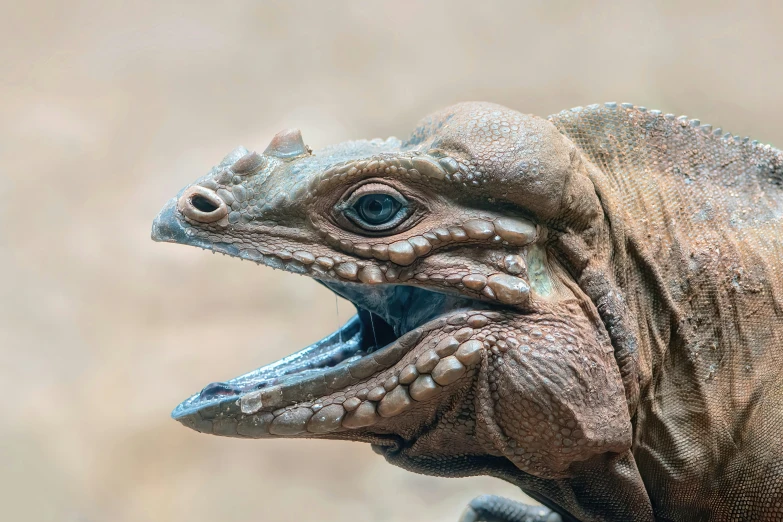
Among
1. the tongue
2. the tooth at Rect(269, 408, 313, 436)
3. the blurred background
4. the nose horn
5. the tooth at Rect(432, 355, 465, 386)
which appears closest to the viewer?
the tooth at Rect(432, 355, 465, 386)

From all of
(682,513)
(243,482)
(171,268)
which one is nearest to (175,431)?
(243,482)

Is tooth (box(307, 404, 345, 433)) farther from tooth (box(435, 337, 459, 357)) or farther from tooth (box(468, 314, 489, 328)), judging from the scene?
tooth (box(468, 314, 489, 328))

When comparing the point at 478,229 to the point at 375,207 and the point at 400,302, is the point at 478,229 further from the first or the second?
the point at 400,302

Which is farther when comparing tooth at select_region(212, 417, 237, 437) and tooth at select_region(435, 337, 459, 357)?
tooth at select_region(212, 417, 237, 437)

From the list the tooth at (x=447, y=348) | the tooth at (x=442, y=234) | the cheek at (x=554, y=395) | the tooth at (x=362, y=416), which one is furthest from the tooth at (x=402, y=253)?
the tooth at (x=362, y=416)

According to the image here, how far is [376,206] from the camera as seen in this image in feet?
8.91

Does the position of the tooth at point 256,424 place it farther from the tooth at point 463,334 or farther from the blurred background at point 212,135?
the blurred background at point 212,135

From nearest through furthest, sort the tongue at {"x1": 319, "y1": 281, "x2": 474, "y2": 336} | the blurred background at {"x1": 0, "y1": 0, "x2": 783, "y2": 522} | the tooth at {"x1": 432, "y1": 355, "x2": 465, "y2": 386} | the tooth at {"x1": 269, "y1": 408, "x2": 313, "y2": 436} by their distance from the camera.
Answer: the tooth at {"x1": 432, "y1": 355, "x2": 465, "y2": 386}
the tooth at {"x1": 269, "y1": 408, "x2": 313, "y2": 436}
the tongue at {"x1": 319, "y1": 281, "x2": 474, "y2": 336}
the blurred background at {"x1": 0, "y1": 0, "x2": 783, "y2": 522}

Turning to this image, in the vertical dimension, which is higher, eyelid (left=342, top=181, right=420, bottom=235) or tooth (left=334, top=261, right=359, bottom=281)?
eyelid (left=342, top=181, right=420, bottom=235)

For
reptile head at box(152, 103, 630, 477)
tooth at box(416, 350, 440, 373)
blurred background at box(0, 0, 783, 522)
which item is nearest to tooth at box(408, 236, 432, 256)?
reptile head at box(152, 103, 630, 477)

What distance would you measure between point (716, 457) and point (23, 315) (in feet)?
18.6

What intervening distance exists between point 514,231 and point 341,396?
0.88 metres

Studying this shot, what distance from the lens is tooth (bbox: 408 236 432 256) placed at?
2.65 meters

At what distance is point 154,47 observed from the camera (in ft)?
22.8
